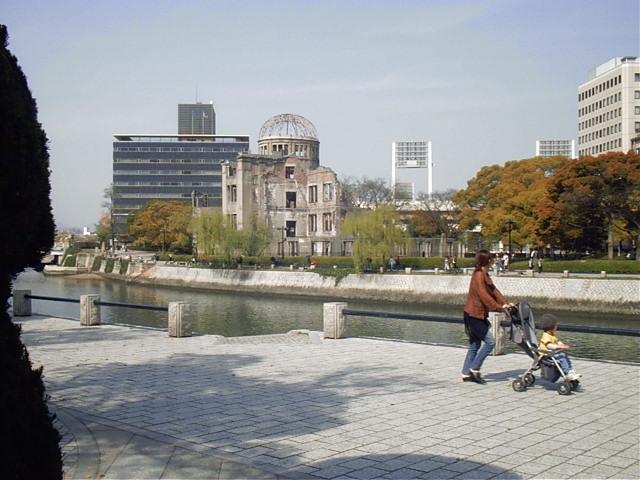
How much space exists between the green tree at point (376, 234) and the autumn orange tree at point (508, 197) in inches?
374

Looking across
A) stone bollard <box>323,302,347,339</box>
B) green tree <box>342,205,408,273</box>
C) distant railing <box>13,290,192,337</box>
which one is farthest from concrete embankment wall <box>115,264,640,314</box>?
distant railing <box>13,290,192,337</box>

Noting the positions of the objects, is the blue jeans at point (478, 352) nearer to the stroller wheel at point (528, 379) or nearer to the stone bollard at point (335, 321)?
the stroller wheel at point (528, 379)

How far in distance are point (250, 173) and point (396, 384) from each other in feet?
215

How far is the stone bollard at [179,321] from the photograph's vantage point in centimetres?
1482

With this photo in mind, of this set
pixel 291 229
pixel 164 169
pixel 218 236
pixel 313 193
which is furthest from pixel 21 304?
pixel 164 169

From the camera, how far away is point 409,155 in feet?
440

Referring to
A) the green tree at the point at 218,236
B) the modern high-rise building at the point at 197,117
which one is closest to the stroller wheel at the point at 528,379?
the green tree at the point at 218,236

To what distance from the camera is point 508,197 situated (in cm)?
5766

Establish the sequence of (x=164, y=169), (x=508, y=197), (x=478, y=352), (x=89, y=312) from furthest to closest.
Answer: (x=164, y=169) < (x=508, y=197) < (x=89, y=312) < (x=478, y=352)

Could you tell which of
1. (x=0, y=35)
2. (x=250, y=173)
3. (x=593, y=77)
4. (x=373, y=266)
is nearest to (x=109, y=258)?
(x=250, y=173)

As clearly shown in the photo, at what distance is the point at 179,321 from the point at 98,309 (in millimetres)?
3982

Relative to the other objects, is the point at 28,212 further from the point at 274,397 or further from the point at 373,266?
the point at 373,266

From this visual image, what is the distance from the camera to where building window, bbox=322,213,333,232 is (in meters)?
69.0

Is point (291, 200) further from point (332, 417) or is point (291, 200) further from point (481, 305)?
point (332, 417)
